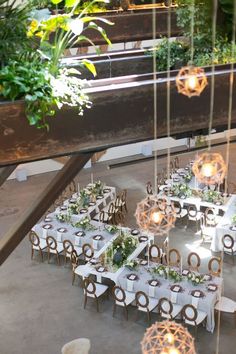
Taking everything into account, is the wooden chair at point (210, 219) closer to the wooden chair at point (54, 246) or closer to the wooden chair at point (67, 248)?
the wooden chair at point (67, 248)

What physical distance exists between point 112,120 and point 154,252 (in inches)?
265

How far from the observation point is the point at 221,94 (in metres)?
3.62

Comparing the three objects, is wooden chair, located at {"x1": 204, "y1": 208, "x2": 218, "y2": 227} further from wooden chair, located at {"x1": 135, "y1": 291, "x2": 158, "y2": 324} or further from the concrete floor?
wooden chair, located at {"x1": 135, "y1": 291, "x2": 158, "y2": 324}

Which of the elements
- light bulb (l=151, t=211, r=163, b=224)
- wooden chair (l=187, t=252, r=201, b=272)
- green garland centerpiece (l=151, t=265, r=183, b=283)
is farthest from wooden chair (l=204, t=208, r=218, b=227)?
light bulb (l=151, t=211, r=163, b=224)

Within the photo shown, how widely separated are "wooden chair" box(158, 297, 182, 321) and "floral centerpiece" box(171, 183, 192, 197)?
144 inches

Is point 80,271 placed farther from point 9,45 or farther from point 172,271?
point 9,45

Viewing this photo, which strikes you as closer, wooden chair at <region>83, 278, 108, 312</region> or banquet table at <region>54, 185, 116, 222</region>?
wooden chair at <region>83, 278, 108, 312</region>

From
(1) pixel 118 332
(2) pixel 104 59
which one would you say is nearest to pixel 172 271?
(1) pixel 118 332

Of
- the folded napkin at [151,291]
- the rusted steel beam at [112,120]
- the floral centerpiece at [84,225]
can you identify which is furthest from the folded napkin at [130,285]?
the rusted steel beam at [112,120]

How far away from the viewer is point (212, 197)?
1125 centimetres

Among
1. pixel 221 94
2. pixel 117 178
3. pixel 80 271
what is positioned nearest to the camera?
pixel 221 94

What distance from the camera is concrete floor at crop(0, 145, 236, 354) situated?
8.08 metres

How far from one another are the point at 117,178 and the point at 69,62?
35.6 feet

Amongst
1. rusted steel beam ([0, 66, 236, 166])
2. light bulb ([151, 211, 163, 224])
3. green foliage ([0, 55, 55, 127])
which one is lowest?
light bulb ([151, 211, 163, 224])
